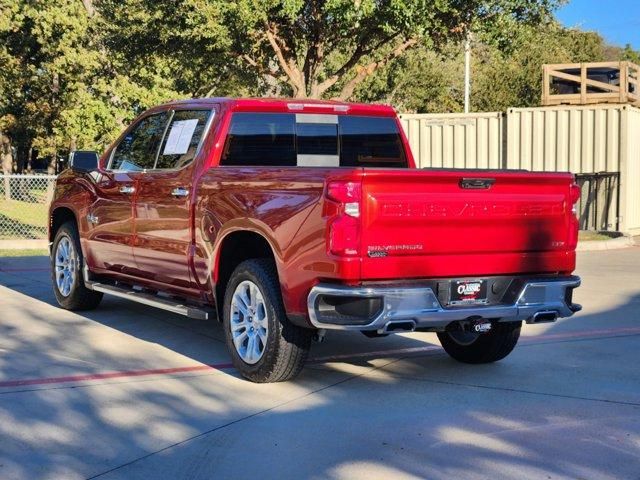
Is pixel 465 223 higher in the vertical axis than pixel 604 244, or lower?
higher

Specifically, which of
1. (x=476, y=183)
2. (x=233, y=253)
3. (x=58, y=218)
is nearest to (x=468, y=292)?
(x=476, y=183)

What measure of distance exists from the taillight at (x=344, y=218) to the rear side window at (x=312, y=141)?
182cm

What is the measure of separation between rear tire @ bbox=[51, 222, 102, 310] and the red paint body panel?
1.72m

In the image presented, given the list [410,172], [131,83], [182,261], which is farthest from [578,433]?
[131,83]

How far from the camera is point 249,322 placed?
20.0 ft

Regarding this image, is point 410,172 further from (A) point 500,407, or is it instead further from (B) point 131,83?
(B) point 131,83

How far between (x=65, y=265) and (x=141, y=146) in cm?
193

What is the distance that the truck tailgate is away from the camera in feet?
17.2

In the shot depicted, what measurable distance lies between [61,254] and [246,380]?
374cm

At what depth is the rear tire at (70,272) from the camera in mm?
8656

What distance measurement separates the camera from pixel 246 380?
614 centimetres

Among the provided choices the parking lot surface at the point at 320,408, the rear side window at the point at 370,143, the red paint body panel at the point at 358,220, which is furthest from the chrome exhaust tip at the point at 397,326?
the rear side window at the point at 370,143

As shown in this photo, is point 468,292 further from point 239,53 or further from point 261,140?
point 239,53

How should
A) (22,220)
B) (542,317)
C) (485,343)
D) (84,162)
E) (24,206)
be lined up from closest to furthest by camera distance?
(542,317)
(485,343)
(84,162)
(22,220)
(24,206)
